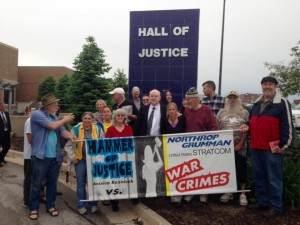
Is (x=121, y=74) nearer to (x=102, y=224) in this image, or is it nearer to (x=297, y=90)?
(x=297, y=90)

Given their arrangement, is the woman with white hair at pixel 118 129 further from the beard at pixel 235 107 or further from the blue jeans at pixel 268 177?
the blue jeans at pixel 268 177

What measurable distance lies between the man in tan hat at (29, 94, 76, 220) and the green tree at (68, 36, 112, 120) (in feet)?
40.3

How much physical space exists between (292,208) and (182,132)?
2.11 meters

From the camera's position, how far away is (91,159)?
16.7ft

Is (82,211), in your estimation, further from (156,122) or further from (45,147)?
(156,122)

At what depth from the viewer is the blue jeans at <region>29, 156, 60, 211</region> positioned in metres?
4.80

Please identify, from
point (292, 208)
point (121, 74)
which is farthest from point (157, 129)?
point (121, 74)

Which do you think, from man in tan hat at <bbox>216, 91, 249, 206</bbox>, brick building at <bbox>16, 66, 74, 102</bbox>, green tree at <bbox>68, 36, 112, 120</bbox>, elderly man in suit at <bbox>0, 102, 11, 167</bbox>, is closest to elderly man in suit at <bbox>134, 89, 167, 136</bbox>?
man in tan hat at <bbox>216, 91, 249, 206</bbox>

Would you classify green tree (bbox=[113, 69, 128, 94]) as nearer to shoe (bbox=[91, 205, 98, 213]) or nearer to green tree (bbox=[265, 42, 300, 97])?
green tree (bbox=[265, 42, 300, 97])

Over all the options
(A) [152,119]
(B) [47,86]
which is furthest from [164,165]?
(B) [47,86]

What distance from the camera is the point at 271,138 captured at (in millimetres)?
4715

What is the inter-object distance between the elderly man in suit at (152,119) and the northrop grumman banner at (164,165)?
0.41m

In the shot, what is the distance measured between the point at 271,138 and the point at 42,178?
3485 mm

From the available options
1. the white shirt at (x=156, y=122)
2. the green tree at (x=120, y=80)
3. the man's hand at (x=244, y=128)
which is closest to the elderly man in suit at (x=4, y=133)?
the white shirt at (x=156, y=122)
